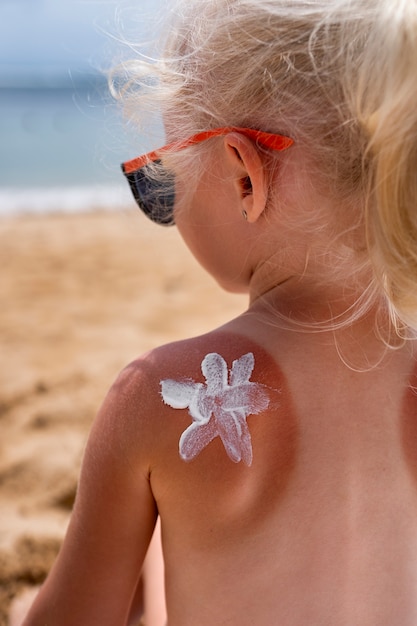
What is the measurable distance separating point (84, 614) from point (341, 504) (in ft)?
1.37

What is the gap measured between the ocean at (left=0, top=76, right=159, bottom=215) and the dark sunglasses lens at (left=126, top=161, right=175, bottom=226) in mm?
44

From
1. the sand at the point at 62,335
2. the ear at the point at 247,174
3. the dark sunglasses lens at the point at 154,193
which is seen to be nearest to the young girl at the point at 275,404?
the ear at the point at 247,174

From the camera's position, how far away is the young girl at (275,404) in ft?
3.14

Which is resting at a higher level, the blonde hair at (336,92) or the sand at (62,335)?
the blonde hair at (336,92)

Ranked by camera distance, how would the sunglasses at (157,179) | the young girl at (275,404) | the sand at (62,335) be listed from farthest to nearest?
the sand at (62,335) < the sunglasses at (157,179) < the young girl at (275,404)

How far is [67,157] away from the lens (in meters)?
12.8

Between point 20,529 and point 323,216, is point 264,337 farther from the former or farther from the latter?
point 20,529

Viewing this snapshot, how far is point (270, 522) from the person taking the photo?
1.00 metres

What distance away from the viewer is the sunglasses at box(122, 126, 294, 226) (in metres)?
1.09

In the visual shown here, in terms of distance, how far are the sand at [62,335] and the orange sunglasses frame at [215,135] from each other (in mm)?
197

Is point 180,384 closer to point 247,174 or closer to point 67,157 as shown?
point 247,174

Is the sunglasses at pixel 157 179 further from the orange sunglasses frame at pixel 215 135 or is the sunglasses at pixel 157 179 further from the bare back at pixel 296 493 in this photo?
the bare back at pixel 296 493

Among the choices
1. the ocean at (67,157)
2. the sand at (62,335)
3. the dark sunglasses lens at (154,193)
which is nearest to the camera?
the dark sunglasses lens at (154,193)

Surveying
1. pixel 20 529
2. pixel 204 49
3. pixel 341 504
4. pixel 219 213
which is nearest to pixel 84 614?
pixel 341 504
